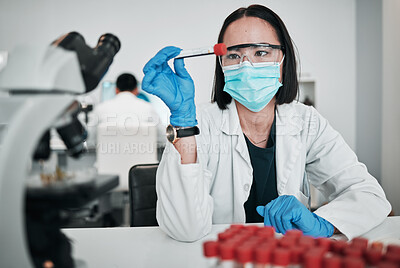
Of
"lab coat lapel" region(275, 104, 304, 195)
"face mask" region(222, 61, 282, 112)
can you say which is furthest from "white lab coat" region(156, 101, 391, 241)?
"face mask" region(222, 61, 282, 112)

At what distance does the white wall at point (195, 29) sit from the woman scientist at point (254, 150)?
2540 millimetres

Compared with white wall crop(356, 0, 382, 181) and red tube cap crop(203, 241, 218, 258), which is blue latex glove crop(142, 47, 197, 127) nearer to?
red tube cap crop(203, 241, 218, 258)

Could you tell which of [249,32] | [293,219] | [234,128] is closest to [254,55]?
[249,32]

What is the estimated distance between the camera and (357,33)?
13.4 ft

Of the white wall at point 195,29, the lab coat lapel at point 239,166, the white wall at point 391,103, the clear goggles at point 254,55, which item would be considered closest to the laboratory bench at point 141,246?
→ the lab coat lapel at point 239,166

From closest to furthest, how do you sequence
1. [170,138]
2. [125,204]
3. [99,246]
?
[99,246] < [170,138] < [125,204]

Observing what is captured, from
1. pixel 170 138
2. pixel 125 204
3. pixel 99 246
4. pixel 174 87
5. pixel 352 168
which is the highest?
pixel 174 87

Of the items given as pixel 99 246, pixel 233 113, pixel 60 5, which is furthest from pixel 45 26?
pixel 99 246

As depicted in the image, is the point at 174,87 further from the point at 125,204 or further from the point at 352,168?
the point at 125,204

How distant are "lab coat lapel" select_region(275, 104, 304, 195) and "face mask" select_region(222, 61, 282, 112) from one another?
0.14m

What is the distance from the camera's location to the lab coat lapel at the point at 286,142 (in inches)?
57.5

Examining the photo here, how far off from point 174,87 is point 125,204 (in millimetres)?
2310

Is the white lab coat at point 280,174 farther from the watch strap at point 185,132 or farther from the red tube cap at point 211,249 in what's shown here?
the red tube cap at point 211,249

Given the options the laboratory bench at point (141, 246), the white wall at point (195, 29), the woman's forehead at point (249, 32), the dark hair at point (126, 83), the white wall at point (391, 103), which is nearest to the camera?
the laboratory bench at point (141, 246)
